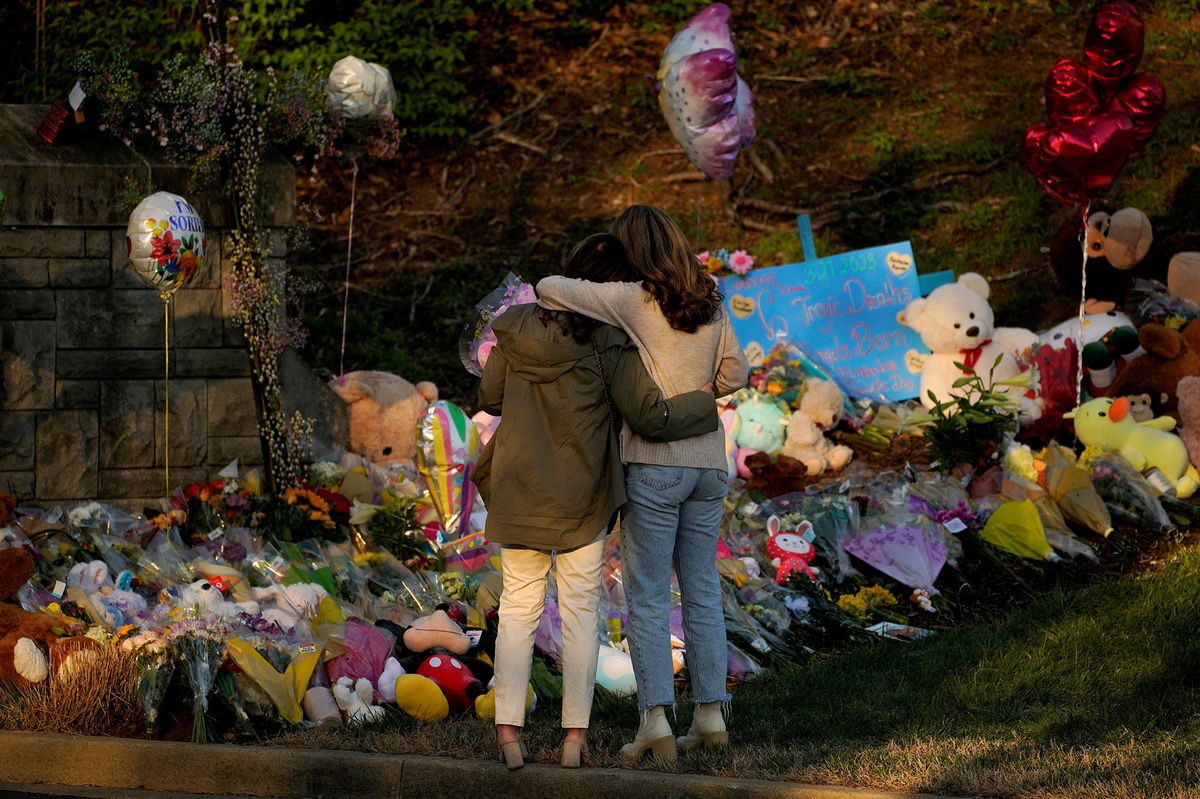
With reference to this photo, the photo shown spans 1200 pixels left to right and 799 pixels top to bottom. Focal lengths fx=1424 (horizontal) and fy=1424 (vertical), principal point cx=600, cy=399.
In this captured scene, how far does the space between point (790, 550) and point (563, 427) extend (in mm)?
2481

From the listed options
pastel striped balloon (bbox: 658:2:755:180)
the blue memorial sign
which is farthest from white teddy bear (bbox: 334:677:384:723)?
the blue memorial sign

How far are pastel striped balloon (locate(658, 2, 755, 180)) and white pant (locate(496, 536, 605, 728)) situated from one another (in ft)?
14.3

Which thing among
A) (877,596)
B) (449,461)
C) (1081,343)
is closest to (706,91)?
(1081,343)

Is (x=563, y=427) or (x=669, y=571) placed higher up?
(x=563, y=427)

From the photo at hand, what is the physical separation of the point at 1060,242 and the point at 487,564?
422 cm

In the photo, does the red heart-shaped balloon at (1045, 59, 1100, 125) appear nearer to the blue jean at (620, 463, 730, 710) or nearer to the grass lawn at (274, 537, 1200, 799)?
the grass lawn at (274, 537, 1200, 799)

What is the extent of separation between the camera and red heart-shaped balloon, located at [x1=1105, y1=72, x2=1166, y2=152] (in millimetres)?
7312

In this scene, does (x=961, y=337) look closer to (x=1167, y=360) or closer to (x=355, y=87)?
(x=1167, y=360)

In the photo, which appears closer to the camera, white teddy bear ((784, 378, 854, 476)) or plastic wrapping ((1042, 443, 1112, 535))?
plastic wrapping ((1042, 443, 1112, 535))

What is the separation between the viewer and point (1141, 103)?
7.30 meters

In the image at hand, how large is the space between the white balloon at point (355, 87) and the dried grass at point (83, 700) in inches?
135

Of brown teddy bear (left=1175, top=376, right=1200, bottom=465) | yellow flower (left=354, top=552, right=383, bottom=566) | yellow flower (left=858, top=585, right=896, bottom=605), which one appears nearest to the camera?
yellow flower (left=858, top=585, right=896, bottom=605)

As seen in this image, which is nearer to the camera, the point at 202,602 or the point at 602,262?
the point at 602,262

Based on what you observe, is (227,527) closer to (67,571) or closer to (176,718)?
(67,571)
